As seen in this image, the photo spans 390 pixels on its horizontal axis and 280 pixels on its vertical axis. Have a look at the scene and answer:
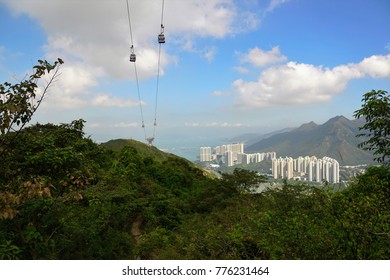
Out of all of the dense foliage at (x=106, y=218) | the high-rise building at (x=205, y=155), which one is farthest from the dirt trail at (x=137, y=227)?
the high-rise building at (x=205, y=155)

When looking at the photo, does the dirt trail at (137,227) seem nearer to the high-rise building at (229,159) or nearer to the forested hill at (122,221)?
the forested hill at (122,221)

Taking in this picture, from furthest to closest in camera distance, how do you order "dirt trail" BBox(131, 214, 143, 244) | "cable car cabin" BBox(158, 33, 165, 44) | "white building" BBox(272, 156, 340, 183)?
1. "white building" BBox(272, 156, 340, 183)
2. "dirt trail" BBox(131, 214, 143, 244)
3. "cable car cabin" BBox(158, 33, 165, 44)

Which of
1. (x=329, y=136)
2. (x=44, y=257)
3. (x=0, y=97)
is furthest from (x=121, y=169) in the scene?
(x=329, y=136)

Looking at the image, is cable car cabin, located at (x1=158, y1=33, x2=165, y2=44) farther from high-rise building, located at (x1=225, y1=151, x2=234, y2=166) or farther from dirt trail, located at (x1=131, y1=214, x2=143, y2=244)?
high-rise building, located at (x1=225, y1=151, x2=234, y2=166)

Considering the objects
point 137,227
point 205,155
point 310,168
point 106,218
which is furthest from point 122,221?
point 205,155

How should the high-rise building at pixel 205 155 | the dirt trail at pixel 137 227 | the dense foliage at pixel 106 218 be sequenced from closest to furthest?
the dense foliage at pixel 106 218
the dirt trail at pixel 137 227
the high-rise building at pixel 205 155

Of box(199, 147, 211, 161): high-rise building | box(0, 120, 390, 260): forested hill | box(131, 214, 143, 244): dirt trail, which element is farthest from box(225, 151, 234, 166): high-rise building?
box(0, 120, 390, 260): forested hill

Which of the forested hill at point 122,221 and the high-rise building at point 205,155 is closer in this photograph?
the forested hill at point 122,221

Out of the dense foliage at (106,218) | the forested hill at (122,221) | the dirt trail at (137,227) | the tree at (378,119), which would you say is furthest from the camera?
the dirt trail at (137,227)

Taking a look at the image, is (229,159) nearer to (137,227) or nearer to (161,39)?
(137,227)

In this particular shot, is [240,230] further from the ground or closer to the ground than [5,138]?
closer to the ground

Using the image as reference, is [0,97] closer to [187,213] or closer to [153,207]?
[153,207]
